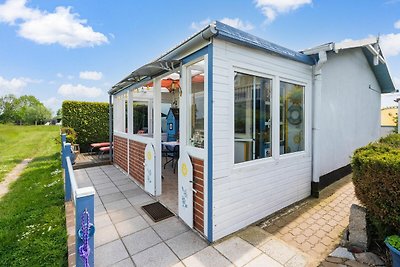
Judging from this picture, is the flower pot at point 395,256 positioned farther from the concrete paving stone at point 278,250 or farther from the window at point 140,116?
the window at point 140,116

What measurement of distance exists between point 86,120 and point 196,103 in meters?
9.92

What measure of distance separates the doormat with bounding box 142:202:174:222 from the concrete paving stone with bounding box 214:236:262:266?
137 cm

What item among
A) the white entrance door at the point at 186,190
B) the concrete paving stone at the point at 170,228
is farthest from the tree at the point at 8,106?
the white entrance door at the point at 186,190

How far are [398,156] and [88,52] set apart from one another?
52.7 feet

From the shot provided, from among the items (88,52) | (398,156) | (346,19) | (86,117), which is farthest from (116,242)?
(88,52)

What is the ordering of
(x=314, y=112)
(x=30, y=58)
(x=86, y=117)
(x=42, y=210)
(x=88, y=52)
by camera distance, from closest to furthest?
(x=42, y=210)
(x=314, y=112)
(x=86, y=117)
(x=88, y=52)
(x=30, y=58)

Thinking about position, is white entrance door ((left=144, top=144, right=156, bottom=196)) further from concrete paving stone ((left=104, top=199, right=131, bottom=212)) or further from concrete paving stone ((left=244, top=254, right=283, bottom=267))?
concrete paving stone ((left=244, top=254, right=283, bottom=267))

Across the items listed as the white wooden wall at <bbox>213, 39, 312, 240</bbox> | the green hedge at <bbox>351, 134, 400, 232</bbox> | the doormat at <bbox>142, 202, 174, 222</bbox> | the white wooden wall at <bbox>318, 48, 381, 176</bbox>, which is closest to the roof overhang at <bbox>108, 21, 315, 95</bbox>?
the white wooden wall at <bbox>213, 39, 312, 240</bbox>

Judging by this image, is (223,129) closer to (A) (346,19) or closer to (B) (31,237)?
(B) (31,237)

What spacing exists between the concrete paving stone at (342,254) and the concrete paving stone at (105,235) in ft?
11.1

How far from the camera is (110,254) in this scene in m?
3.07

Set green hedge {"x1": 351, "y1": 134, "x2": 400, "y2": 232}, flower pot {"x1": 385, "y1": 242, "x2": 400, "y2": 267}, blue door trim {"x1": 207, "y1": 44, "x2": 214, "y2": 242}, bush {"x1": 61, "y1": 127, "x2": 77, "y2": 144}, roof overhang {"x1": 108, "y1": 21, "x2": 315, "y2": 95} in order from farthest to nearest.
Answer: bush {"x1": 61, "y1": 127, "x2": 77, "y2": 144}, blue door trim {"x1": 207, "y1": 44, "x2": 214, "y2": 242}, roof overhang {"x1": 108, "y1": 21, "x2": 315, "y2": 95}, green hedge {"x1": 351, "y1": 134, "x2": 400, "y2": 232}, flower pot {"x1": 385, "y1": 242, "x2": 400, "y2": 267}

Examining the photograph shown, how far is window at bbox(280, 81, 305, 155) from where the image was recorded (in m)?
4.68

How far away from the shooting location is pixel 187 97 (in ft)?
12.8
